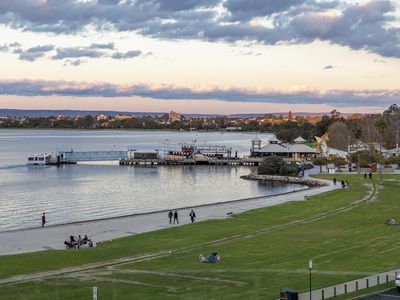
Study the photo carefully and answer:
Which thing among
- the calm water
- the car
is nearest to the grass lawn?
the calm water

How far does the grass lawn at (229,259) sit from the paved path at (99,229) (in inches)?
126

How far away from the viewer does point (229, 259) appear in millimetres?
34188

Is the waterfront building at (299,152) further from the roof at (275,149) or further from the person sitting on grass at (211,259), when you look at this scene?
the person sitting on grass at (211,259)

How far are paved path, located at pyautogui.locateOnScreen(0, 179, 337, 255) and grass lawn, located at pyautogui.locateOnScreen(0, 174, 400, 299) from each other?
321 centimetres

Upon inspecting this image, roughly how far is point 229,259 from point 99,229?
19616mm

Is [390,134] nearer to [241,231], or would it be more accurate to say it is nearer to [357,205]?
[357,205]

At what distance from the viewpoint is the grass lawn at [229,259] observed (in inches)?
1066

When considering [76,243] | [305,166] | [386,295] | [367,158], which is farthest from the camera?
[305,166]

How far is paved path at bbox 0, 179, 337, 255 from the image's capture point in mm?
42938

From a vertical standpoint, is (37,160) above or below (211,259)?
below

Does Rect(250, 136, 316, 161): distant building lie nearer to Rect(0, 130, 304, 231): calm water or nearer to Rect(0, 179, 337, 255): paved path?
Rect(0, 130, 304, 231): calm water

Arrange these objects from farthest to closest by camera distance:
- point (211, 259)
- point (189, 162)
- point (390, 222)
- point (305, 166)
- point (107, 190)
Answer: point (189, 162), point (305, 166), point (107, 190), point (390, 222), point (211, 259)

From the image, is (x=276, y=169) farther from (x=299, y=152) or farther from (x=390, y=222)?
(x=390, y=222)

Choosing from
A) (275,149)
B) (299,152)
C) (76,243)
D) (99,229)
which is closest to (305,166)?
(299,152)
